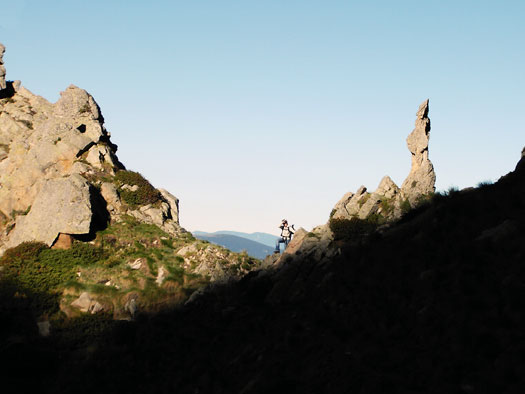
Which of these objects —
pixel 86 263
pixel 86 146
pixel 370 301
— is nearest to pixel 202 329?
pixel 370 301

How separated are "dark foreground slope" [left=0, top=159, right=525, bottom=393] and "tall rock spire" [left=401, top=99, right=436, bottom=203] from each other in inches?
512

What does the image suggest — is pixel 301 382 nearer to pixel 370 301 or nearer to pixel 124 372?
pixel 370 301

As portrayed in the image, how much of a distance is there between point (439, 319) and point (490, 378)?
3.71m

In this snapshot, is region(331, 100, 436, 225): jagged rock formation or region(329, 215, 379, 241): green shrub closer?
region(329, 215, 379, 241): green shrub

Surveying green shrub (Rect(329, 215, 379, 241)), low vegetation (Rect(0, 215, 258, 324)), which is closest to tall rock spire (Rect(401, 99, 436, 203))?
green shrub (Rect(329, 215, 379, 241))

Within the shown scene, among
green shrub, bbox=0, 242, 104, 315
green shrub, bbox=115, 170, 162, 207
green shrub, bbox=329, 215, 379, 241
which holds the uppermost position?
green shrub, bbox=115, 170, 162, 207

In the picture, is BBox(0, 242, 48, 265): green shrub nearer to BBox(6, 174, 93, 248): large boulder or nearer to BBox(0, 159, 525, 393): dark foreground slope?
BBox(6, 174, 93, 248): large boulder

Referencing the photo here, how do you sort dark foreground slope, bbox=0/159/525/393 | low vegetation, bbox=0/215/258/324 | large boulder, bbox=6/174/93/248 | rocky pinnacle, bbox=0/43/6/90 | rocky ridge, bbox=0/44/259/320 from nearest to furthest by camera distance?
dark foreground slope, bbox=0/159/525/393, low vegetation, bbox=0/215/258/324, rocky ridge, bbox=0/44/259/320, large boulder, bbox=6/174/93/248, rocky pinnacle, bbox=0/43/6/90

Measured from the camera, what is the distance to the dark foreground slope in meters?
14.5

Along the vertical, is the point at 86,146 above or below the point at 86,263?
above

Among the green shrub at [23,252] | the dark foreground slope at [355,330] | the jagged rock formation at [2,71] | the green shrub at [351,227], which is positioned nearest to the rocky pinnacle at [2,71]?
the jagged rock formation at [2,71]

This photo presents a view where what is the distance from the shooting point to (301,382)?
1716 cm

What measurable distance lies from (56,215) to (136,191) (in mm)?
9796

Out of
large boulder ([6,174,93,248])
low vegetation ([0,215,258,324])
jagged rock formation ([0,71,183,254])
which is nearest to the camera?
low vegetation ([0,215,258,324])
